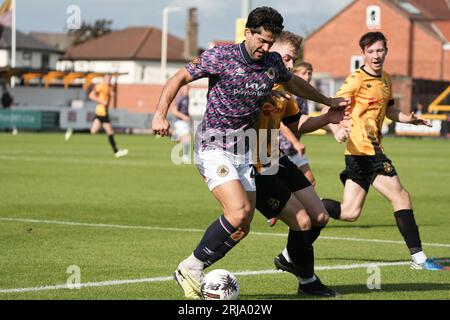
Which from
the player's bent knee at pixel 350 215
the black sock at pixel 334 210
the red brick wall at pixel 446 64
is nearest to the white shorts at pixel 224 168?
the player's bent knee at pixel 350 215

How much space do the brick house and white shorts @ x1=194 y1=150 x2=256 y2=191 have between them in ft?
239

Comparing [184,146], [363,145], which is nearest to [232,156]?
[363,145]

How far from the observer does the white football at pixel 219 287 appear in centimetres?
812

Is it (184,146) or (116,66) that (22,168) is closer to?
(184,146)

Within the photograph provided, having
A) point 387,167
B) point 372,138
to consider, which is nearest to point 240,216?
point 387,167

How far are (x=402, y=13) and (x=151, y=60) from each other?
4608 centimetres

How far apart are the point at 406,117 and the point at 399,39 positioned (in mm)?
80334

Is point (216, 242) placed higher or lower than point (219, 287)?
higher

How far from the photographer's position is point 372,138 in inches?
441

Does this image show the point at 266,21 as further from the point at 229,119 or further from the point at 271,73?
the point at 229,119

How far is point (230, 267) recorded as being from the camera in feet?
34.1

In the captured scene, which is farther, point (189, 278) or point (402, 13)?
point (402, 13)

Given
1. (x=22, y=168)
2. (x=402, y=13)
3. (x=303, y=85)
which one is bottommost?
(x=22, y=168)

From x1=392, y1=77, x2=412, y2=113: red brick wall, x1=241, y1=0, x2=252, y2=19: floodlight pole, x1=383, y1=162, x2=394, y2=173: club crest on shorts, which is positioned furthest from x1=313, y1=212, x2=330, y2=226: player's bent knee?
x1=392, y1=77, x2=412, y2=113: red brick wall
